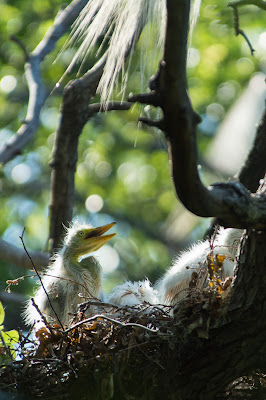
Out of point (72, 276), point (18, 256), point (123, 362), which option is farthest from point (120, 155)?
point (123, 362)

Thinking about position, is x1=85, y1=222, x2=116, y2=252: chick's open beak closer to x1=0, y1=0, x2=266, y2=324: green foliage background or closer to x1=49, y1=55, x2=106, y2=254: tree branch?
x1=49, y1=55, x2=106, y2=254: tree branch

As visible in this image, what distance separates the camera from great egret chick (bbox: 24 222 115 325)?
11.3ft

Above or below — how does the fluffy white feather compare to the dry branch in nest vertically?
above

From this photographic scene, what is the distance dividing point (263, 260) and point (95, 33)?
1376 mm

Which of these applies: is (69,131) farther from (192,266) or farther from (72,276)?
(192,266)

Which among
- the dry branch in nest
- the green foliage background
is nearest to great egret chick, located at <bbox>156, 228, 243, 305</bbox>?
the dry branch in nest

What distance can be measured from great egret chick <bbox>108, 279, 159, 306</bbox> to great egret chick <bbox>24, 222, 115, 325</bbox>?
0.52 ft

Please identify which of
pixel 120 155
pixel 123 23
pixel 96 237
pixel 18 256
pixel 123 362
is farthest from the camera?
pixel 120 155

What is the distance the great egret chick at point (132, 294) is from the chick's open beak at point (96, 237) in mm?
377

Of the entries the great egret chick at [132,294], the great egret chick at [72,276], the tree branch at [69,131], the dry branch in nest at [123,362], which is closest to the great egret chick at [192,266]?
the great egret chick at [132,294]

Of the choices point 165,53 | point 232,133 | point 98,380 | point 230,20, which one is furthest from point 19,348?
point 232,133

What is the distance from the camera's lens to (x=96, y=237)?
393cm

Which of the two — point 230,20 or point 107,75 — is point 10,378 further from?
point 230,20

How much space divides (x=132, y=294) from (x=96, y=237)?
0.59 m
